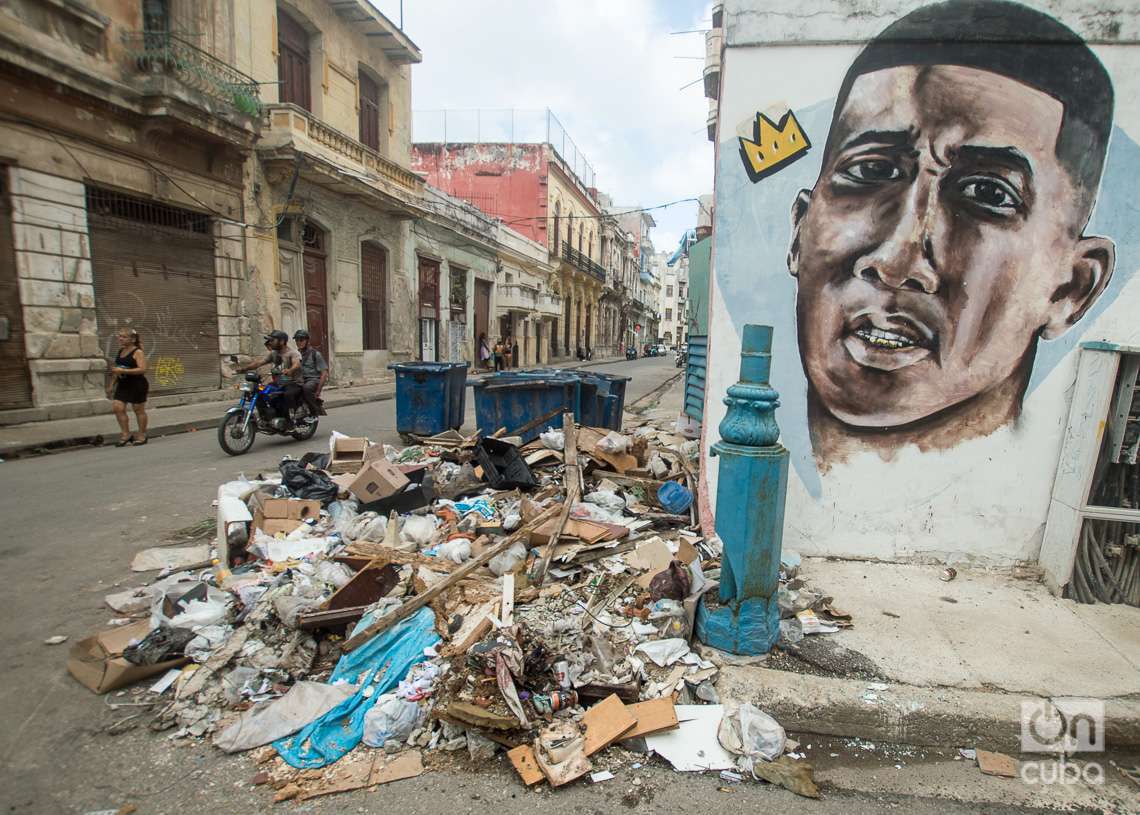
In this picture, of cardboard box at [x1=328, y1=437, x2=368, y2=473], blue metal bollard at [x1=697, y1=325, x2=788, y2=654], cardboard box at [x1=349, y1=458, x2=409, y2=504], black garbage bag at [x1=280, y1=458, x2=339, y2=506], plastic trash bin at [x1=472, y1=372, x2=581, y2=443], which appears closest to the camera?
blue metal bollard at [x1=697, y1=325, x2=788, y2=654]

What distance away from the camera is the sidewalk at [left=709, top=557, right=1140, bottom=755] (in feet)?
7.84

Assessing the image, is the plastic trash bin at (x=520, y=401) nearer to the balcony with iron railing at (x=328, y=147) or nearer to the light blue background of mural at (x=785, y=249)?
the light blue background of mural at (x=785, y=249)

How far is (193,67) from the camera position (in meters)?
11.1

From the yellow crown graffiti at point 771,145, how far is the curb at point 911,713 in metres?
2.95

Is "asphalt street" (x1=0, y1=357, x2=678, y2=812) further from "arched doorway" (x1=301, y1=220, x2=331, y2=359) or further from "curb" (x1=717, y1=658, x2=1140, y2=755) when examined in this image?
"arched doorway" (x1=301, y1=220, x2=331, y2=359)

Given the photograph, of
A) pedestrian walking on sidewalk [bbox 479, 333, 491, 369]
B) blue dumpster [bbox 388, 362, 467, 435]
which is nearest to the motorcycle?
blue dumpster [bbox 388, 362, 467, 435]

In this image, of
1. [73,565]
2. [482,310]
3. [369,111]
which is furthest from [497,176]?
[73,565]

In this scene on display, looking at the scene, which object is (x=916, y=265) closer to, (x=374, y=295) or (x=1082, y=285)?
(x=1082, y=285)

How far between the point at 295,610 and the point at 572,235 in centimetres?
3849

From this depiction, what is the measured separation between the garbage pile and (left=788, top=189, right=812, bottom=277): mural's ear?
1.90 metres

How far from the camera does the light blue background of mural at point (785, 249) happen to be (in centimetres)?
350

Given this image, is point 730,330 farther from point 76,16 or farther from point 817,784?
point 76,16

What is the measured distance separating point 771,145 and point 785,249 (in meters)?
0.65

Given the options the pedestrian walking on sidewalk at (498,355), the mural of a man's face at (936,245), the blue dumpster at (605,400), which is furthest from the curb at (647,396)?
the mural of a man's face at (936,245)
